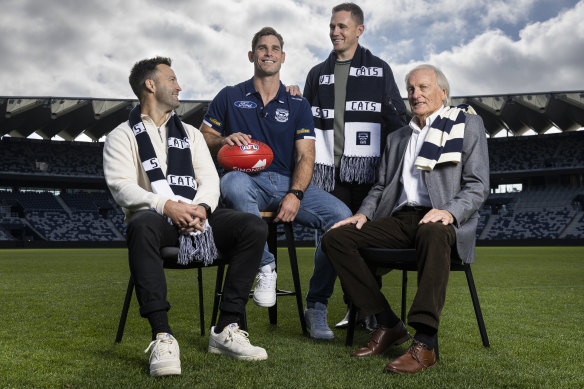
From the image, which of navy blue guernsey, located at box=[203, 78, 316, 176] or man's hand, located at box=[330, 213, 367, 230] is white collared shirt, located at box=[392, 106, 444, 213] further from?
navy blue guernsey, located at box=[203, 78, 316, 176]

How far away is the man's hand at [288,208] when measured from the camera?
10.6 ft

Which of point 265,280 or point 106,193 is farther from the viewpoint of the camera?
point 106,193

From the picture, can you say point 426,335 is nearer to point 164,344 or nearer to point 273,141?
point 164,344

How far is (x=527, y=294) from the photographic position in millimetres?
6164

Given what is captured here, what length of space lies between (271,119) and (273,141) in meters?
0.16

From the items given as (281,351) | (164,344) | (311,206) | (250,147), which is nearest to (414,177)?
(311,206)

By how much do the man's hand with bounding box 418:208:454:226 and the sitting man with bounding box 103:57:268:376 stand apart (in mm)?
851

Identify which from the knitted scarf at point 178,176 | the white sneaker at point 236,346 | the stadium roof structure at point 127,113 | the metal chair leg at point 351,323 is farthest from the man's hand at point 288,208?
the stadium roof structure at point 127,113

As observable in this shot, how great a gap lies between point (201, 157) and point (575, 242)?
27.4 m

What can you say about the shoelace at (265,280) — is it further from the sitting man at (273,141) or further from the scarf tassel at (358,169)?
the scarf tassel at (358,169)

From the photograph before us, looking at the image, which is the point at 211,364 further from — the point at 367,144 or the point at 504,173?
the point at 504,173

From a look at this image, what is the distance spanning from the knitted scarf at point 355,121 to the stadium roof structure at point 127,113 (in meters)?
25.3

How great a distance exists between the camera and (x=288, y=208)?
3256 mm

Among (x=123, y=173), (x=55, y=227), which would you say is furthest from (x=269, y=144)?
(x=55, y=227)
